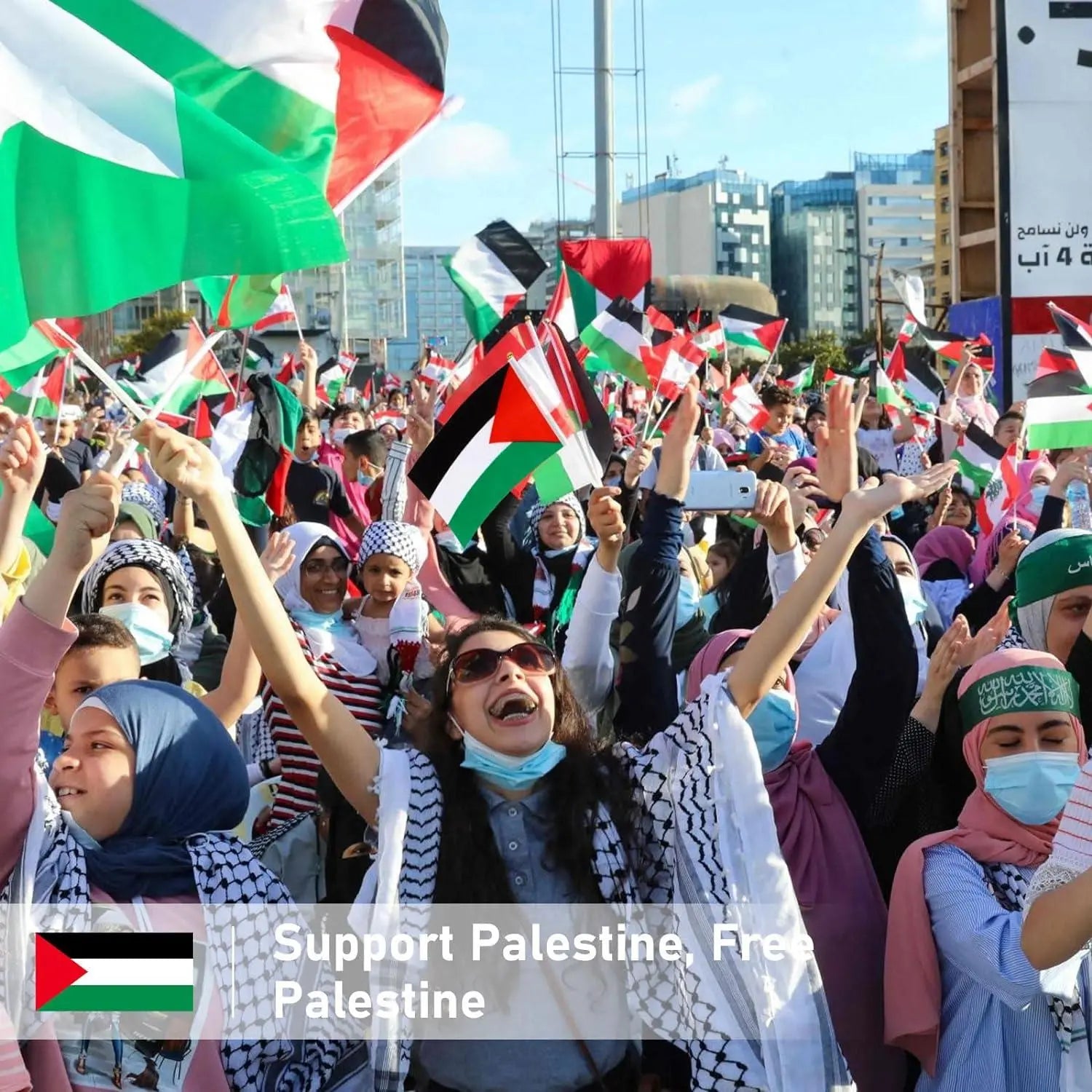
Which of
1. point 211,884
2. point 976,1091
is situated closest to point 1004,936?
point 976,1091

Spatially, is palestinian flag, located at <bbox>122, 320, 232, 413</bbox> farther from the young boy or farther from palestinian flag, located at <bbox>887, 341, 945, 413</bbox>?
palestinian flag, located at <bbox>887, 341, 945, 413</bbox>

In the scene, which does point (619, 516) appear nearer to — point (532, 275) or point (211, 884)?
point (211, 884)

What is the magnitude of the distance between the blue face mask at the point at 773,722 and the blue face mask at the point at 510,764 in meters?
0.51

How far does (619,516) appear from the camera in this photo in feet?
11.9

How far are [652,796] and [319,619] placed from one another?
2254 millimetres

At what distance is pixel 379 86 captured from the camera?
4.15 metres

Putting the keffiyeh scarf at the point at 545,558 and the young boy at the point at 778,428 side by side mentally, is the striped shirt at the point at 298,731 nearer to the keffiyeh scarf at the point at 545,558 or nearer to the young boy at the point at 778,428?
the keffiyeh scarf at the point at 545,558

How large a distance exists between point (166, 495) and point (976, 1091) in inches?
282

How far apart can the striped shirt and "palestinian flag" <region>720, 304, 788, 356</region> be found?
11.5 m

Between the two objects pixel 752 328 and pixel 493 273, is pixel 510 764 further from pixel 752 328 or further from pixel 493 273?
pixel 752 328

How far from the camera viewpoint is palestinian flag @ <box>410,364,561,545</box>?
4.41m

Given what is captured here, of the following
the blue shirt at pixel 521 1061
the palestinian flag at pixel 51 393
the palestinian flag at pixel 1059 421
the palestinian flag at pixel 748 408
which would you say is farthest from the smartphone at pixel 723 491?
the palestinian flag at pixel 748 408

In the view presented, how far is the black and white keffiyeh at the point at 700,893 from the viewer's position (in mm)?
2381

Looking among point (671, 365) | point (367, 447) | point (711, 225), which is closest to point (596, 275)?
point (671, 365)
